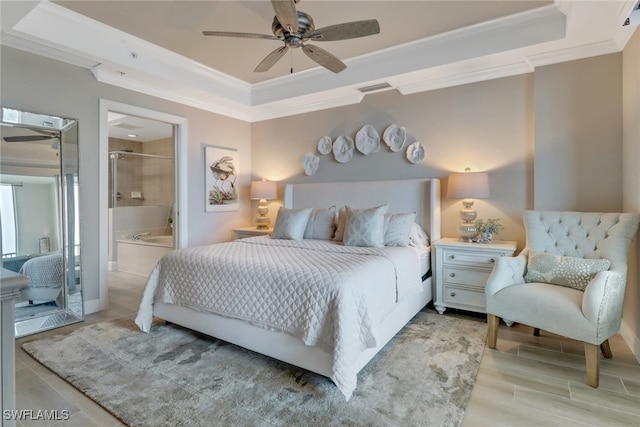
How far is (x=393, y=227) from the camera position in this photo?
3307mm

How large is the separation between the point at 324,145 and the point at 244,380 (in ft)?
10.6

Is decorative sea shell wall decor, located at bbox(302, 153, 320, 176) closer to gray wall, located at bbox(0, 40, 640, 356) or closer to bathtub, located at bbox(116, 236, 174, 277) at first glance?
gray wall, located at bbox(0, 40, 640, 356)

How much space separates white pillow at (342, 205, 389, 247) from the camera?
10.4 ft

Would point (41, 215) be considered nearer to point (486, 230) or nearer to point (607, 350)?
point (486, 230)

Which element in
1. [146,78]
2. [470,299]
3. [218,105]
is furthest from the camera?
[218,105]

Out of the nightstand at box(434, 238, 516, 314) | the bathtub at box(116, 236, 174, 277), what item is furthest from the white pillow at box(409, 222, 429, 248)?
the bathtub at box(116, 236, 174, 277)

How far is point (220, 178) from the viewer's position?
4.80 metres

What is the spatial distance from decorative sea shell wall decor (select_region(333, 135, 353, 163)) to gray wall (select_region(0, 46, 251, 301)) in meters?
1.90

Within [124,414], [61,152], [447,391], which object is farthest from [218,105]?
[447,391]

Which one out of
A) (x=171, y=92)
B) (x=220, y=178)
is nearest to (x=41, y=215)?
(x=171, y=92)

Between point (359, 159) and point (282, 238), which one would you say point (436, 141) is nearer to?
point (359, 159)

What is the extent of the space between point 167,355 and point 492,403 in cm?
222

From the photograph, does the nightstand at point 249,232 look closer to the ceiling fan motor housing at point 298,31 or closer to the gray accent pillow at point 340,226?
the gray accent pillow at point 340,226

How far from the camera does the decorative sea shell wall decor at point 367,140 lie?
13.5ft
